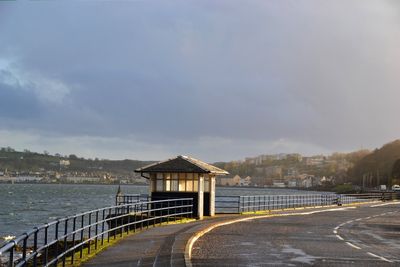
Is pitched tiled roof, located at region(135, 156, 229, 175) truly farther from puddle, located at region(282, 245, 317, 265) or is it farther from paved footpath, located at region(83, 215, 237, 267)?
puddle, located at region(282, 245, 317, 265)

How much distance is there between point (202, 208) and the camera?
29891 mm

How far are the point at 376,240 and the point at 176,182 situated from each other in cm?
1200

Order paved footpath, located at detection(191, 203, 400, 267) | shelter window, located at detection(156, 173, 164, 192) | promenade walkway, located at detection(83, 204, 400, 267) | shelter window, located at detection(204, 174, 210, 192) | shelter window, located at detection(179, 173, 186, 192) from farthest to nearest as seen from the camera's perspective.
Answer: shelter window, located at detection(204, 174, 210, 192), shelter window, located at detection(156, 173, 164, 192), shelter window, located at detection(179, 173, 186, 192), paved footpath, located at detection(191, 203, 400, 267), promenade walkway, located at detection(83, 204, 400, 267)

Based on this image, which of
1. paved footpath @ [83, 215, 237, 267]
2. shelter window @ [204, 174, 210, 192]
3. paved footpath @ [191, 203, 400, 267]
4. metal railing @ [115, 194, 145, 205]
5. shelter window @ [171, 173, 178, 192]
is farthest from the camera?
metal railing @ [115, 194, 145, 205]

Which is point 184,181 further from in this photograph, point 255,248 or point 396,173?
point 396,173

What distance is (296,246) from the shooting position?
58.6 feet

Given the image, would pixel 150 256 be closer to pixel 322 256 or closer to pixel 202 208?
pixel 322 256

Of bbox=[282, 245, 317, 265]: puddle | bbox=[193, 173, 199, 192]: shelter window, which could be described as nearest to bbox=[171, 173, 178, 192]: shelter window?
bbox=[193, 173, 199, 192]: shelter window

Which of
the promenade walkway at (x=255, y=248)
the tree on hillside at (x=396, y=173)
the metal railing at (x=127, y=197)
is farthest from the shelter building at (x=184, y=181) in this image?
the tree on hillside at (x=396, y=173)

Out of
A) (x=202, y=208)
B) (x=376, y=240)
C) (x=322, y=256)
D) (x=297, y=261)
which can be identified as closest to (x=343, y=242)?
(x=376, y=240)

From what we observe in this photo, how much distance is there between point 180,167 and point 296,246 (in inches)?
505

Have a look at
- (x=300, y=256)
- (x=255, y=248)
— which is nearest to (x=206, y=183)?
(x=255, y=248)

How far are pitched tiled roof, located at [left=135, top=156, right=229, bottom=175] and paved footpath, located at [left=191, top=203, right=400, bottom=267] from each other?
4.56 m

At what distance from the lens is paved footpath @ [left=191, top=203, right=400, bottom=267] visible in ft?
47.2
